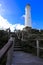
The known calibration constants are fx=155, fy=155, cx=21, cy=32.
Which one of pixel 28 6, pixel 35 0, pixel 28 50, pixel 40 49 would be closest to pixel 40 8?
pixel 35 0

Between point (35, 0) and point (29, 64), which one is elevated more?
point (35, 0)

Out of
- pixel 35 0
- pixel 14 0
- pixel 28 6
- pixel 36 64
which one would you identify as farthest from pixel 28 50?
pixel 28 6

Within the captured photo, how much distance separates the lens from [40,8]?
19.6 meters

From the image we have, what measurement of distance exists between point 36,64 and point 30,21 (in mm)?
16951

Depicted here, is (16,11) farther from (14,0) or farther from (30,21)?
(14,0)

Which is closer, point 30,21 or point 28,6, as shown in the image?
point 30,21

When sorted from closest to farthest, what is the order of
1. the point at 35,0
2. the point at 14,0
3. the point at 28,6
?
1. the point at 14,0
2. the point at 35,0
3. the point at 28,6

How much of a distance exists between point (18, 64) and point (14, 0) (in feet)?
39.6

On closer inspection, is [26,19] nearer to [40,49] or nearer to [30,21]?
[30,21]

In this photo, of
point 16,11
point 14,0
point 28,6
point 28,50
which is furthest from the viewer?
point 28,6

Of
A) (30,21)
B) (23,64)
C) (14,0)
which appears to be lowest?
(23,64)

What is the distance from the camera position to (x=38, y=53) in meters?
8.23

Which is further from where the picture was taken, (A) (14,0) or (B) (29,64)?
(A) (14,0)

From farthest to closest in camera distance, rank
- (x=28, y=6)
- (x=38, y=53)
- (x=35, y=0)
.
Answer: (x=28, y=6)
(x=35, y=0)
(x=38, y=53)
